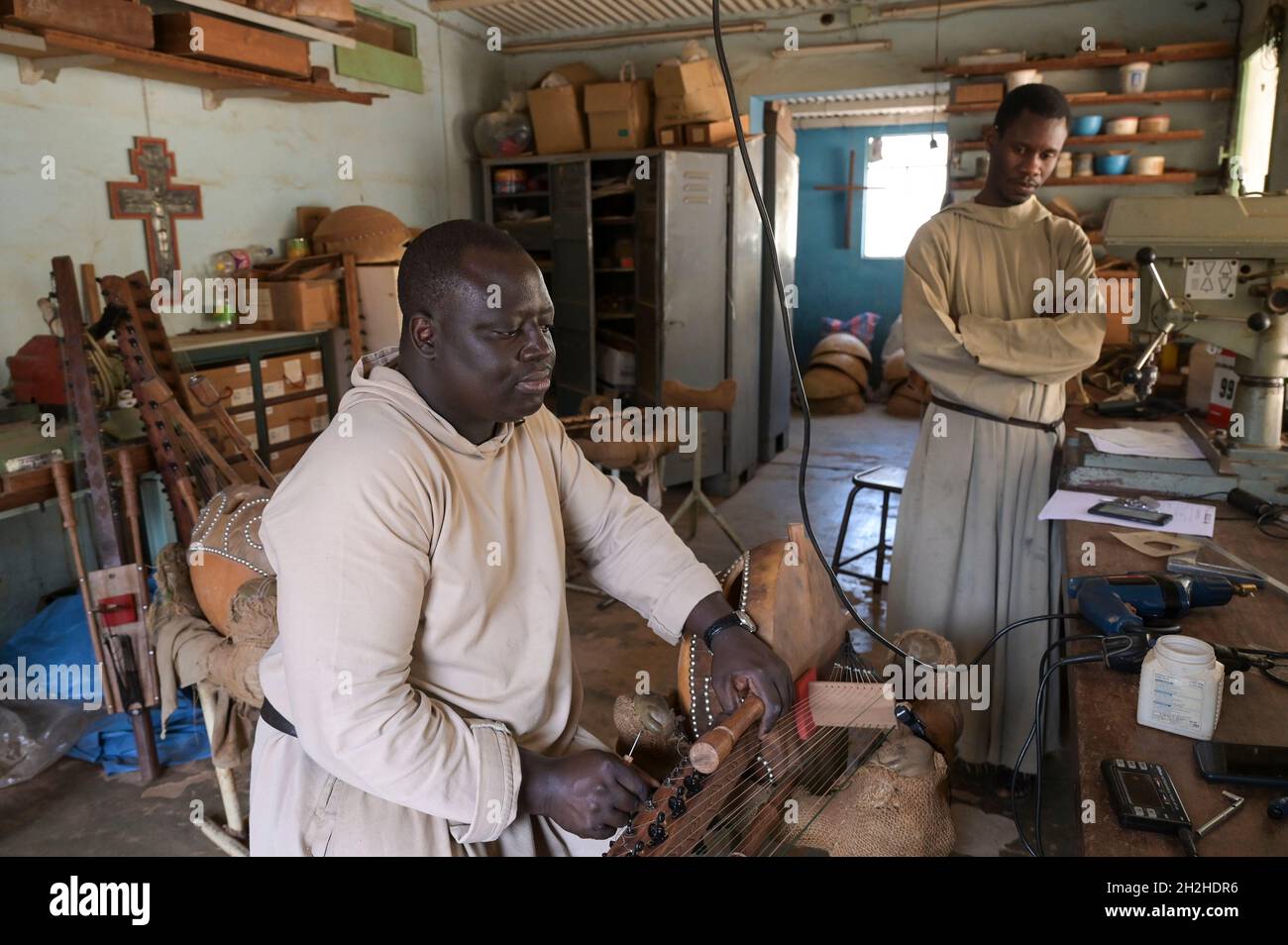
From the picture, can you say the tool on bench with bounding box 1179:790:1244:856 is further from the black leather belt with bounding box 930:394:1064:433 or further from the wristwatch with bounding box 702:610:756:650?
the black leather belt with bounding box 930:394:1064:433

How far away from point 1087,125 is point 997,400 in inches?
164

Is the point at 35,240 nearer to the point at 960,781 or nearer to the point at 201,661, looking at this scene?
the point at 201,661

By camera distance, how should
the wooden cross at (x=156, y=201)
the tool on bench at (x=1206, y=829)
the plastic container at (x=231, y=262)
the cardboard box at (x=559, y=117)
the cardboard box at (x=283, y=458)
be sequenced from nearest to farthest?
the tool on bench at (x=1206, y=829) < the wooden cross at (x=156, y=201) < the cardboard box at (x=283, y=458) < the plastic container at (x=231, y=262) < the cardboard box at (x=559, y=117)

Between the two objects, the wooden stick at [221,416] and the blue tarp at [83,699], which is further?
the blue tarp at [83,699]

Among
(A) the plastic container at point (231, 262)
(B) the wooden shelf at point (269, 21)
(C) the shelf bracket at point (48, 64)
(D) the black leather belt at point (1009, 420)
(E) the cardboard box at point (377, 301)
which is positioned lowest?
(D) the black leather belt at point (1009, 420)

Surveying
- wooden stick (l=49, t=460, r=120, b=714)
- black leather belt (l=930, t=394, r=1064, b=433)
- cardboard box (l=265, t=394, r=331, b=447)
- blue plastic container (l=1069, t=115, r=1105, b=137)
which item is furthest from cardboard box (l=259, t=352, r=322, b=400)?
blue plastic container (l=1069, t=115, r=1105, b=137)

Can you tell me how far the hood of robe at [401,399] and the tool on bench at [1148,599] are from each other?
0.95 metres

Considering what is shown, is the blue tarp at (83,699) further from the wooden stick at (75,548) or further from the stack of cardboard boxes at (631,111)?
the stack of cardboard boxes at (631,111)

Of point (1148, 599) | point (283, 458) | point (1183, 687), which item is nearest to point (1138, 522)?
point (1148, 599)

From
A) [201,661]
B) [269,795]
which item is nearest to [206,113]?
[201,661]

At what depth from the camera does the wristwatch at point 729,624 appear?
1489 mm

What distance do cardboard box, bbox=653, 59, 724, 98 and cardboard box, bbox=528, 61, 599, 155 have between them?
2.10 ft

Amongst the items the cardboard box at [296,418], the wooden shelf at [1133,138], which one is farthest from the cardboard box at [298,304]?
the wooden shelf at [1133,138]

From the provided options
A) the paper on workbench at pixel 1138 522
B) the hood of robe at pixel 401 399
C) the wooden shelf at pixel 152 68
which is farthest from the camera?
the wooden shelf at pixel 152 68
